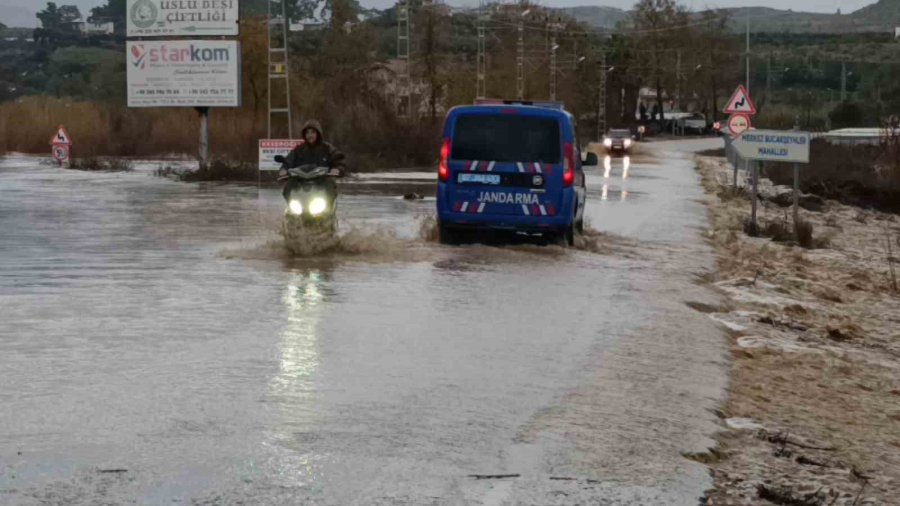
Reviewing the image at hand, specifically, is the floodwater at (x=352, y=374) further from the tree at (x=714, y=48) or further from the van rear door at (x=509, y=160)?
the tree at (x=714, y=48)

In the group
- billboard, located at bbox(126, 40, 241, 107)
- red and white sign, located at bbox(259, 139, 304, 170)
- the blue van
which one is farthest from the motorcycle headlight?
billboard, located at bbox(126, 40, 241, 107)

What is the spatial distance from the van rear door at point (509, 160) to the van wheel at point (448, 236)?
0.86m

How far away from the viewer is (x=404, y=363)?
11172mm

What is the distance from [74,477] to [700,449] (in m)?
3.41

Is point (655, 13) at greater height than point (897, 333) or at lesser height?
greater

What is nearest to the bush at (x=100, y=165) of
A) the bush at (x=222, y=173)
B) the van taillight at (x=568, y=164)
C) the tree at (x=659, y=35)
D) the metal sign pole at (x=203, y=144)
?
the metal sign pole at (x=203, y=144)

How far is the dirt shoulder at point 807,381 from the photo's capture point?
27.5ft

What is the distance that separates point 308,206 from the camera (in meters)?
19.1

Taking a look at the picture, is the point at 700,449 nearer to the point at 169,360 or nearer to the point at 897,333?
the point at 169,360

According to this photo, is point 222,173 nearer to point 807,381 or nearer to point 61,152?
point 61,152

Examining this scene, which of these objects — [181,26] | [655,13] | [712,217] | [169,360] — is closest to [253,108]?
[181,26]

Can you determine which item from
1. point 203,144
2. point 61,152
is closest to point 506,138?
point 203,144

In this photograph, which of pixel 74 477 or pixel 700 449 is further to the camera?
pixel 700 449

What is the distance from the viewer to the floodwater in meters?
7.64
